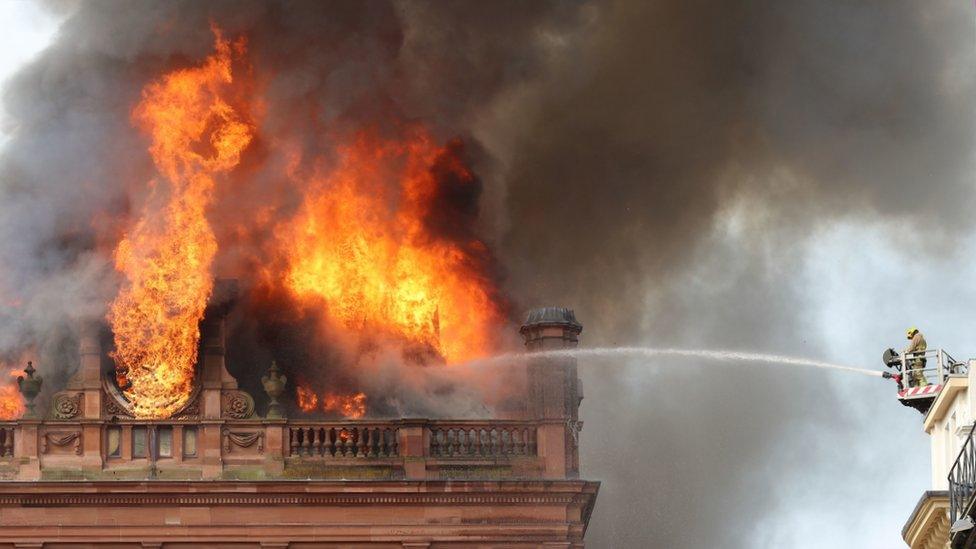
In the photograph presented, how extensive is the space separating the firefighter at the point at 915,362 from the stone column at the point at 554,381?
6534 mm

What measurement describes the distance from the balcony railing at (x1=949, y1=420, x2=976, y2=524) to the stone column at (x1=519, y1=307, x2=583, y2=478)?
1277cm

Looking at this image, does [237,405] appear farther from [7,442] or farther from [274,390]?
[7,442]

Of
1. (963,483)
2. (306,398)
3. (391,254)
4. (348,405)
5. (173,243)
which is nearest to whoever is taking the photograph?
(963,483)

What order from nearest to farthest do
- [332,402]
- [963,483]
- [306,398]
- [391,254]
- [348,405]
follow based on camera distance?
[963,483], [348,405], [332,402], [306,398], [391,254]

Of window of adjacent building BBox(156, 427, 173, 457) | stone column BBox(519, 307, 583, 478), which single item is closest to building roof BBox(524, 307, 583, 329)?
stone column BBox(519, 307, 583, 478)

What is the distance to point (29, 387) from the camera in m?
70.4

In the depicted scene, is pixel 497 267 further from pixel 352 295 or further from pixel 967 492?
pixel 967 492

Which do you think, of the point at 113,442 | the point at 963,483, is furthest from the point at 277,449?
the point at 963,483

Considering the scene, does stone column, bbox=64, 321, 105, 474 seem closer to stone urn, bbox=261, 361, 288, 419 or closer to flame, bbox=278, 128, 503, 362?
stone urn, bbox=261, 361, 288, 419

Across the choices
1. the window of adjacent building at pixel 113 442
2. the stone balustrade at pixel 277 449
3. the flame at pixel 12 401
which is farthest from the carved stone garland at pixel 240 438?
the flame at pixel 12 401

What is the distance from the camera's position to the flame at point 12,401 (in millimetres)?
71000

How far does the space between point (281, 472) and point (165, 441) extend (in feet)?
7.53

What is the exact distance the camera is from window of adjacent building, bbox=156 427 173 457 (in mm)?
70500

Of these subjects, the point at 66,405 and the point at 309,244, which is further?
the point at 309,244
